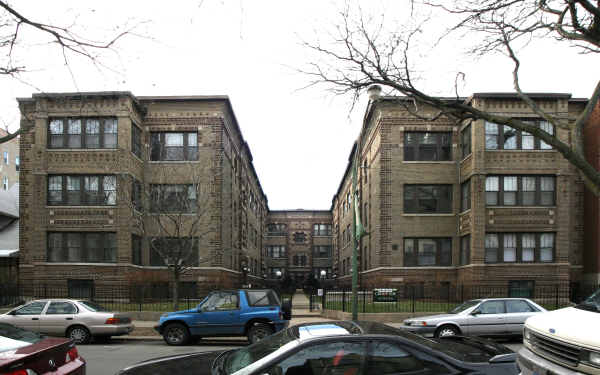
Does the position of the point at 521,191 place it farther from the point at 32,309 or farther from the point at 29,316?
the point at 29,316

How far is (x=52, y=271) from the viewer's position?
26562 millimetres

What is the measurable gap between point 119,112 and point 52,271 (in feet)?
29.7

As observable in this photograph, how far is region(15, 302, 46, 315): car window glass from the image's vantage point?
587 inches

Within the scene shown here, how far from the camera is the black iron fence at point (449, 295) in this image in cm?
2400

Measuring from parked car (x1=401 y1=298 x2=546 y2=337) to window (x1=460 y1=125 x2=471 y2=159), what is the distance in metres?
15.2

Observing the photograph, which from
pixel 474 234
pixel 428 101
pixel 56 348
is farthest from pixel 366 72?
pixel 474 234

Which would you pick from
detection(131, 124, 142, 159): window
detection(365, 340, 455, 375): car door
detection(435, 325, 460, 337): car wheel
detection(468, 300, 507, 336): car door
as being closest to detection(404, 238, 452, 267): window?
detection(468, 300, 507, 336): car door

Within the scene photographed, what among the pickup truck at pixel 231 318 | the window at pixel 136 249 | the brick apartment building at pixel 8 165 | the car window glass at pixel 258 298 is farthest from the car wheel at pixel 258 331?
the brick apartment building at pixel 8 165

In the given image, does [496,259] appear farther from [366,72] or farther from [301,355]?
[301,355]

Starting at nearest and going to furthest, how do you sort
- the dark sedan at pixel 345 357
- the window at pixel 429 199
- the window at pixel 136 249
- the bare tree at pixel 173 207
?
the dark sedan at pixel 345 357 → the bare tree at pixel 173 207 → the window at pixel 136 249 → the window at pixel 429 199

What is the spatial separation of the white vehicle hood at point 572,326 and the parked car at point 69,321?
40.0 feet

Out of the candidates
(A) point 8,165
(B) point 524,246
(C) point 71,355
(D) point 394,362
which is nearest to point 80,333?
(C) point 71,355

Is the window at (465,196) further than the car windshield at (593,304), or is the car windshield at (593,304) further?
the window at (465,196)

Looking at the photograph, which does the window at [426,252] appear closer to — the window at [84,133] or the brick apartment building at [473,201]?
the brick apartment building at [473,201]
